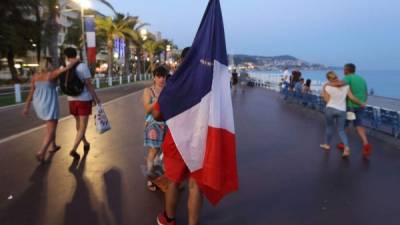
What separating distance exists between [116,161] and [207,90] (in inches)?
153

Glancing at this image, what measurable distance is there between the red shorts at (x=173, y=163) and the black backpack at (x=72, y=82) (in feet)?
12.0

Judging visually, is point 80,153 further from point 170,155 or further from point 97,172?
point 170,155

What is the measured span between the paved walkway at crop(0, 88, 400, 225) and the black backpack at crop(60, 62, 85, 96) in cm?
116

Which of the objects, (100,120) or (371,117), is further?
(371,117)

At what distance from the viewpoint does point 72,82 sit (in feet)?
22.7

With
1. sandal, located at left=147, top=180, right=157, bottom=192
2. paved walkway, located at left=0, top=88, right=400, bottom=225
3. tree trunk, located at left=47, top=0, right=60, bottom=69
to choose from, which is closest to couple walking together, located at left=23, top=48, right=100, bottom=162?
paved walkway, located at left=0, top=88, right=400, bottom=225

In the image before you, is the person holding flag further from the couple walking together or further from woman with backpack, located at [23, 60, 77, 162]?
woman with backpack, located at [23, 60, 77, 162]

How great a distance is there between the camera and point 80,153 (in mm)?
7625

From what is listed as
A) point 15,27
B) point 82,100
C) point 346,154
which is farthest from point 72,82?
point 15,27

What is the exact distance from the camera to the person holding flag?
3613 millimetres

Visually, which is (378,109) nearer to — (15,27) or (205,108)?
(205,108)

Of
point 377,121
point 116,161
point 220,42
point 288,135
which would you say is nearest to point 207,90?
point 220,42

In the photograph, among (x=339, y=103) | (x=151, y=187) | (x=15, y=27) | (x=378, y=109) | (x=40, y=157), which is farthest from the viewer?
(x=15, y=27)

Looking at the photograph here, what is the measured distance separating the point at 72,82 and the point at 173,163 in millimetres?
3806
